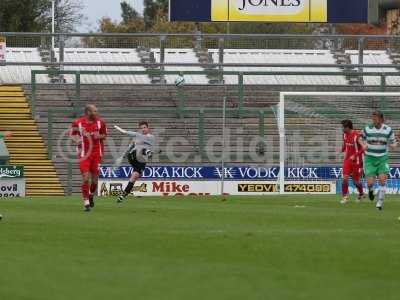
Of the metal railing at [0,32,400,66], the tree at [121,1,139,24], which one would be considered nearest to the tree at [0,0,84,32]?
the metal railing at [0,32,400,66]

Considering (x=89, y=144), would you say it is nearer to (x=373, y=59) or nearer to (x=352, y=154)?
(x=352, y=154)

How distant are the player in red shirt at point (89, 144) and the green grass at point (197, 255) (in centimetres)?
132

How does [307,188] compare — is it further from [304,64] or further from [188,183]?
[304,64]

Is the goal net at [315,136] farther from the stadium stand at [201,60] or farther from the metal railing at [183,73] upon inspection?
the stadium stand at [201,60]

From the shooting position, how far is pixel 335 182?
39.6 m

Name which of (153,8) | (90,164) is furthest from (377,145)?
(153,8)

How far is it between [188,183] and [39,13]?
119ft

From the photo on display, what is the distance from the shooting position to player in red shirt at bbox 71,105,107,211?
2464 cm

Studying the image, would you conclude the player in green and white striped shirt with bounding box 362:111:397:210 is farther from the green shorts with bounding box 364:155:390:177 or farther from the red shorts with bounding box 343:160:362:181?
the red shorts with bounding box 343:160:362:181

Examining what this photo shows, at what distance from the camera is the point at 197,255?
47.4ft

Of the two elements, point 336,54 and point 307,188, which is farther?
point 336,54

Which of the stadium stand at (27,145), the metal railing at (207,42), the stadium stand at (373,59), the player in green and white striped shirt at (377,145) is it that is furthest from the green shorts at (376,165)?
the stadium stand at (373,59)

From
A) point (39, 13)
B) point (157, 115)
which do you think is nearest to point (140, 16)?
point (39, 13)

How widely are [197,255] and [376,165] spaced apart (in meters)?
12.6
